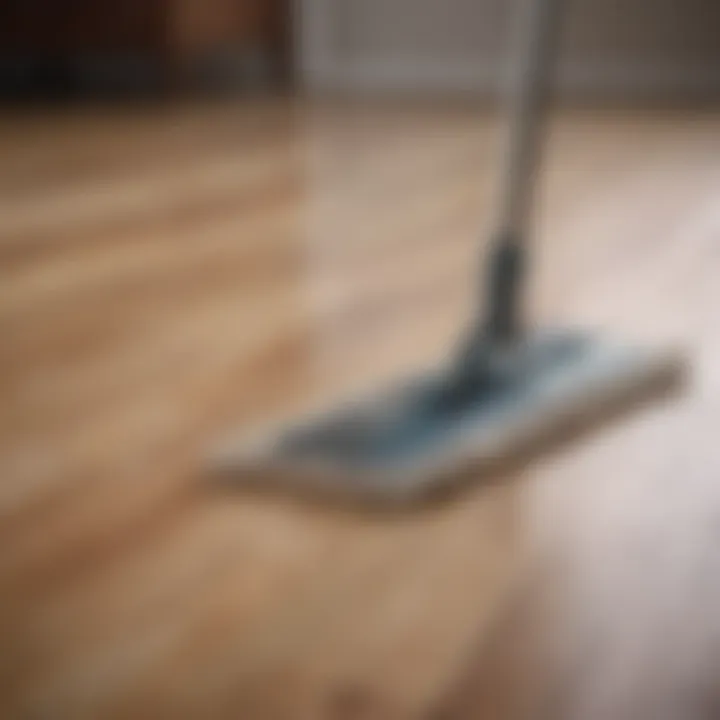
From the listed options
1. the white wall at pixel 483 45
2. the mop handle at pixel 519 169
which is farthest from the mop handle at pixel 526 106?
the white wall at pixel 483 45

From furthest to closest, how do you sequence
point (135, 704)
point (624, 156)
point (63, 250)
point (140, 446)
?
point (624, 156), point (63, 250), point (140, 446), point (135, 704)

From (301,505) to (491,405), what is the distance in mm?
202

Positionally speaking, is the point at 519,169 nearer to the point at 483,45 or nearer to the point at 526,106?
the point at 526,106

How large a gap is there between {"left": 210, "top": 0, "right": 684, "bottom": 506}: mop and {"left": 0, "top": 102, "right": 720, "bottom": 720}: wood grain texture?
0.09 ft

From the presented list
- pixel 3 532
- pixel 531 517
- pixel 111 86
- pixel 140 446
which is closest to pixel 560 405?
pixel 531 517

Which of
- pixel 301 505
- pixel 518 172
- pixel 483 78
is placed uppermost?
pixel 483 78

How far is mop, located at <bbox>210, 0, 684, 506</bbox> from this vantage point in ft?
2.91

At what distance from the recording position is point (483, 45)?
4004 mm

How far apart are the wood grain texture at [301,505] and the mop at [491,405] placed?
27mm

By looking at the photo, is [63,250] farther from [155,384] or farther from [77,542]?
[77,542]

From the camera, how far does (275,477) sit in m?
0.89

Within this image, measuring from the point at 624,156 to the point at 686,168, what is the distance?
21 cm

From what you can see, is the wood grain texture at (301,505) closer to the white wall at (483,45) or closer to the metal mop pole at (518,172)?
the metal mop pole at (518,172)

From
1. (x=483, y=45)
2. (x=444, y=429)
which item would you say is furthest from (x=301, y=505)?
(x=483, y=45)
